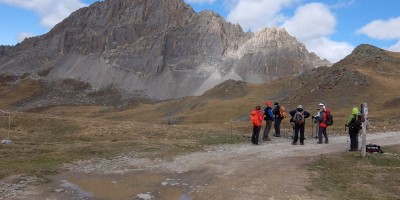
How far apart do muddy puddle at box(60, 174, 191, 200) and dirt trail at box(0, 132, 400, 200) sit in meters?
0.03

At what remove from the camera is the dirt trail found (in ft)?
42.6

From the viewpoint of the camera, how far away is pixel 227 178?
→ 15.0m

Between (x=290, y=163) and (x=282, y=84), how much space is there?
295 feet

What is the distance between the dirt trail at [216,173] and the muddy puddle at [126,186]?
29 mm

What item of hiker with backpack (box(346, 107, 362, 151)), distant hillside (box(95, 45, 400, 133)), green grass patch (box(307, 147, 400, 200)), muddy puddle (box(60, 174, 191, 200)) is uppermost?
distant hillside (box(95, 45, 400, 133))

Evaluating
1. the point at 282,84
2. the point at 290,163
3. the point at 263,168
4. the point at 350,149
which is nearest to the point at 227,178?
the point at 263,168

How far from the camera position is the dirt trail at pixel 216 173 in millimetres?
12977

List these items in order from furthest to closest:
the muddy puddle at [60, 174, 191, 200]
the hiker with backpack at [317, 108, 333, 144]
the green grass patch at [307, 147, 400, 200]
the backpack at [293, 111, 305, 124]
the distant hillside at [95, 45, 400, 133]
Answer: the distant hillside at [95, 45, 400, 133] < the hiker with backpack at [317, 108, 333, 144] < the backpack at [293, 111, 305, 124] < the green grass patch at [307, 147, 400, 200] < the muddy puddle at [60, 174, 191, 200]

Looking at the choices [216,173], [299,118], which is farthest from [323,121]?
[216,173]

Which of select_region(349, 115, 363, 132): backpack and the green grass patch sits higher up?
select_region(349, 115, 363, 132): backpack

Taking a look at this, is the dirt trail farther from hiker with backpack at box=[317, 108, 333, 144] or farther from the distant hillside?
the distant hillside

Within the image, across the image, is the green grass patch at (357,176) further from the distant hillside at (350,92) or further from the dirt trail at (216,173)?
the distant hillside at (350,92)

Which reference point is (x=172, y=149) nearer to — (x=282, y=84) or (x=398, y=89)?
(x=398, y=89)

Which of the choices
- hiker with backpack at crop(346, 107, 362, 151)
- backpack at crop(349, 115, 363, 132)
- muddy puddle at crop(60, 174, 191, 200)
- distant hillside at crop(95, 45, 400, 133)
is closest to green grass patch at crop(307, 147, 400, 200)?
hiker with backpack at crop(346, 107, 362, 151)
